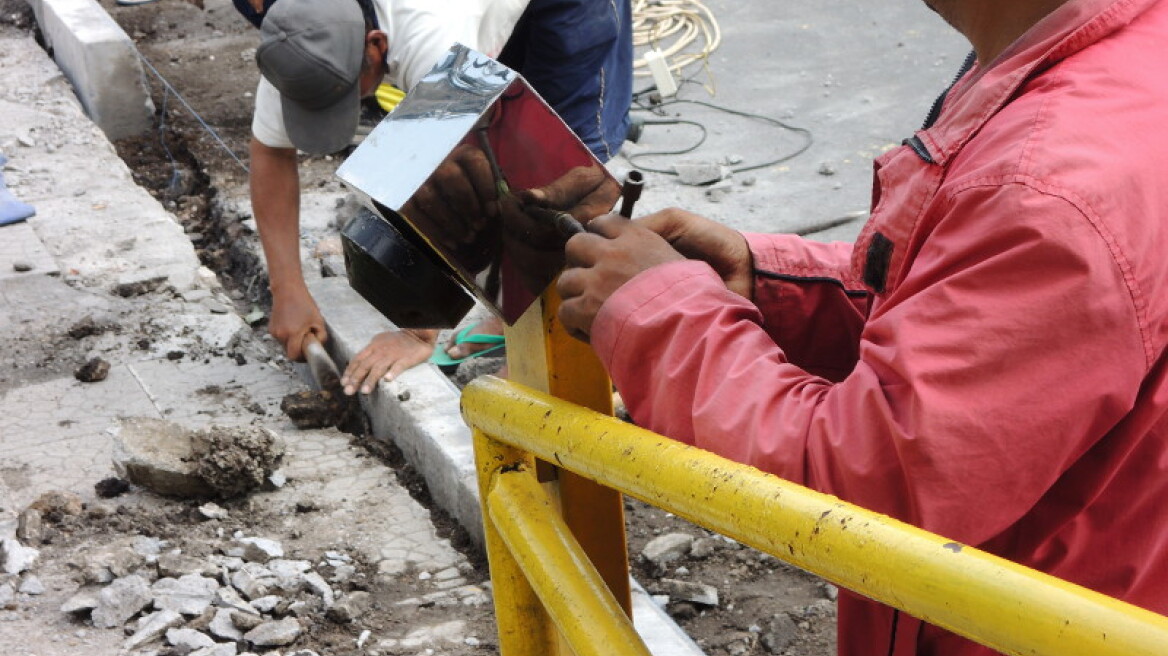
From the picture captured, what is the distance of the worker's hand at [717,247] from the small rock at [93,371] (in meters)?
2.94

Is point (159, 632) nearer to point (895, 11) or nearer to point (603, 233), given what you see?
point (603, 233)

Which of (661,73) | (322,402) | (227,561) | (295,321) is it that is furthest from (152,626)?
(661,73)

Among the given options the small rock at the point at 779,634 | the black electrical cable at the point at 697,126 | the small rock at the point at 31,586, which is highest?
the small rock at the point at 31,586

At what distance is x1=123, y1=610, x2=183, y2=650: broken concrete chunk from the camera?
9.49 feet

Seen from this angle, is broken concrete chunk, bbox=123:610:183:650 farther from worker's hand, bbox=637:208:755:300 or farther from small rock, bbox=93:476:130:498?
worker's hand, bbox=637:208:755:300

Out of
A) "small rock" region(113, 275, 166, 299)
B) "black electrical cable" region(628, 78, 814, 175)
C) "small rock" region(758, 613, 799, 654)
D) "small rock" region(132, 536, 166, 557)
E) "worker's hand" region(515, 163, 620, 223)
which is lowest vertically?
"black electrical cable" region(628, 78, 814, 175)

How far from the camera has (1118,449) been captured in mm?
1264

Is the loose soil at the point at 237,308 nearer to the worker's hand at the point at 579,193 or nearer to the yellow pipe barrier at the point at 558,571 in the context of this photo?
the yellow pipe barrier at the point at 558,571

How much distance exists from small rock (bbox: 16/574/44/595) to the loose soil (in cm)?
13

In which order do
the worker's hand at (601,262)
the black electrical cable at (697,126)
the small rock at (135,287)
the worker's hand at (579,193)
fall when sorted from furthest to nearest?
the black electrical cable at (697,126) → the small rock at (135,287) → the worker's hand at (579,193) → the worker's hand at (601,262)

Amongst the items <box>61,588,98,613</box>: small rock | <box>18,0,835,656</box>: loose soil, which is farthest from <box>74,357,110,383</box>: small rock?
Answer: <box>61,588,98,613</box>: small rock

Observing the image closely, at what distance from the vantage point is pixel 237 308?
5211 mm

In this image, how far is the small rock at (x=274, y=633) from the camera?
9.60 ft

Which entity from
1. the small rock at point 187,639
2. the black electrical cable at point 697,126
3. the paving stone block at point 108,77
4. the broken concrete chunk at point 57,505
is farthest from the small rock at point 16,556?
the paving stone block at point 108,77
